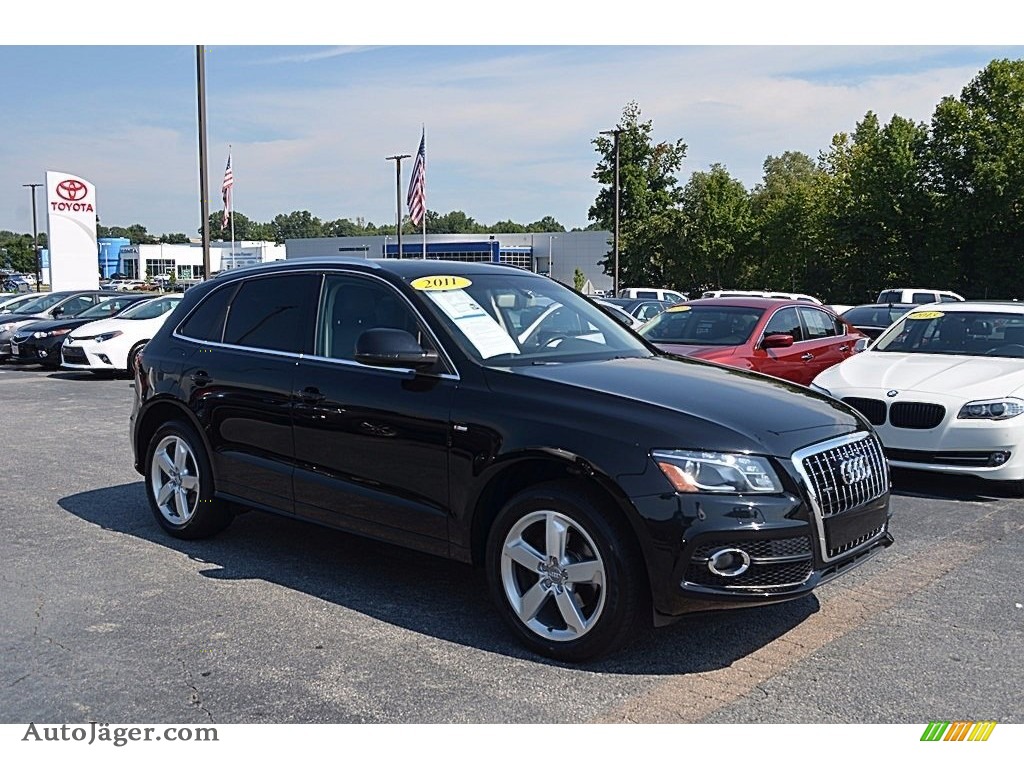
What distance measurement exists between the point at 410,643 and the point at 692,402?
66.3 inches

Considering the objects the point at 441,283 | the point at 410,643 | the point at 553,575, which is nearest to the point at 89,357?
the point at 441,283

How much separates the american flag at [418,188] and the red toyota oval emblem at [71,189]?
11.6m

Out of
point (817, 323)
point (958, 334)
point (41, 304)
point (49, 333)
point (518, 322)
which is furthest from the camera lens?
point (41, 304)

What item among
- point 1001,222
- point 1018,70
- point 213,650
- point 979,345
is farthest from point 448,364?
point 1018,70

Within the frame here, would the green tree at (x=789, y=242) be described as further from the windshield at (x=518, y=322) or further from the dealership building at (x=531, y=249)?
the windshield at (x=518, y=322)

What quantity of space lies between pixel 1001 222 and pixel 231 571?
46173 mm

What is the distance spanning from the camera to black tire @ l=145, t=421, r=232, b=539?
6.05 metres

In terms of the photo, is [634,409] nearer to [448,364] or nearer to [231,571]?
[448,364]

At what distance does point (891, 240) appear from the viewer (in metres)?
48.3

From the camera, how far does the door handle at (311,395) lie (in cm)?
524

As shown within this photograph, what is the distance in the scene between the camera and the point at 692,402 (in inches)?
172

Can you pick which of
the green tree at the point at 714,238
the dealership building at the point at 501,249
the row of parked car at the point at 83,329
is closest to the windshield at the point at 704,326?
the row of parked car at the point at 83,329

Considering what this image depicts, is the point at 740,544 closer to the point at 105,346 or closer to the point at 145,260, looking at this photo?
the point at 105,346

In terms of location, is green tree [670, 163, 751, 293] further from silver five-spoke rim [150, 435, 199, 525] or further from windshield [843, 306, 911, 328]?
silver five-spoke rim [150, 435, 199, 525]
